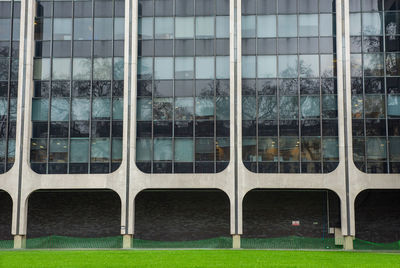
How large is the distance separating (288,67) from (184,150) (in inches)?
323

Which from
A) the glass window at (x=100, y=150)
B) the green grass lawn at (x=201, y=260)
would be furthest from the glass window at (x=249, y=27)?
the green grass lawn at (x=201, y=260)

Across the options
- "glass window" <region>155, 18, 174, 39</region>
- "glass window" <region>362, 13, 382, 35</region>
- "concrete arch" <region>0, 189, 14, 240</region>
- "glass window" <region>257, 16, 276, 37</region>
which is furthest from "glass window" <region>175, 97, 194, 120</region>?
"concrete arch" <region>0, 189, 14, 240</region>

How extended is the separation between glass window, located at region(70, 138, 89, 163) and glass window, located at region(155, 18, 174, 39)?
8.10 metres

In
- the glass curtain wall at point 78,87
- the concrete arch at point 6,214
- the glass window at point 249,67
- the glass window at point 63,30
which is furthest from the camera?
the concrete arch at point 6,214

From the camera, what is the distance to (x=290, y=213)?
1417 inches

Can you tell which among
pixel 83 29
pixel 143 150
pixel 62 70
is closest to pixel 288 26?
pixel 143 150

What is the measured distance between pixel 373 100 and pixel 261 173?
26.5 feet

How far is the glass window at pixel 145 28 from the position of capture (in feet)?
116

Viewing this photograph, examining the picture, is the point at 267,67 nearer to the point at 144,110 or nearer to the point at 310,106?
the point at 310,106

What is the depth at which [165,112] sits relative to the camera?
34.7m

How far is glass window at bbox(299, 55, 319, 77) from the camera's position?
34.4 metres

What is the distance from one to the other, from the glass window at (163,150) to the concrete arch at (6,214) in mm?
10604

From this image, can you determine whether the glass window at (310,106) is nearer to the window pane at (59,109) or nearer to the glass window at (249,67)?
the glass window at (249,67)

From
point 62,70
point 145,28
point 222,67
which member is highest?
point 145,28
